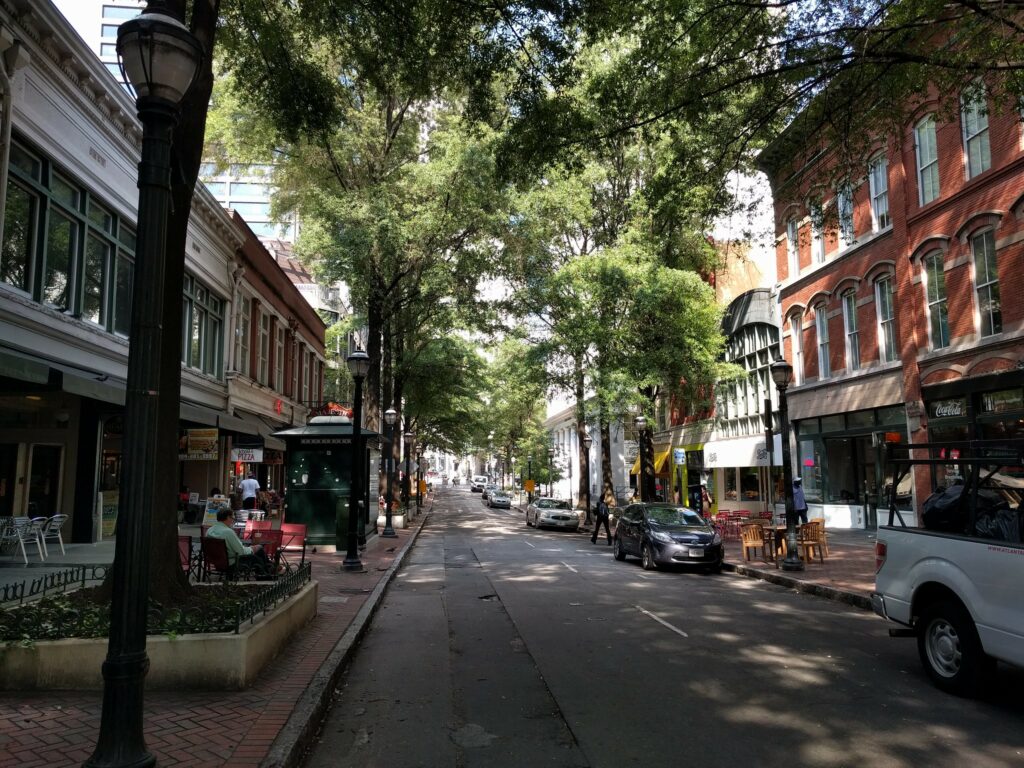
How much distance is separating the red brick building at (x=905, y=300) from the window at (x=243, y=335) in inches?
688

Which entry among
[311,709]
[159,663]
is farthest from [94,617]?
[311,709]

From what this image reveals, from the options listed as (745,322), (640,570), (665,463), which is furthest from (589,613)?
(665,463)

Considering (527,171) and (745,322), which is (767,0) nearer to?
(527,171)

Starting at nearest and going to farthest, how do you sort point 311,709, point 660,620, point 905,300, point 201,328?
point 311,709 < point 660,620 < point 905,300 < point 201,328

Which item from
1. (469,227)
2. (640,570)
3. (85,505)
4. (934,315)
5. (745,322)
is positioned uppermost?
(469,227)

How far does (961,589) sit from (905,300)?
1636 cm

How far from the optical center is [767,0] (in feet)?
31.0

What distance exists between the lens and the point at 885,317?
21.2 meters

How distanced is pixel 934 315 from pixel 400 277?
54.6 feet

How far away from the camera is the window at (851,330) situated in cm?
2277

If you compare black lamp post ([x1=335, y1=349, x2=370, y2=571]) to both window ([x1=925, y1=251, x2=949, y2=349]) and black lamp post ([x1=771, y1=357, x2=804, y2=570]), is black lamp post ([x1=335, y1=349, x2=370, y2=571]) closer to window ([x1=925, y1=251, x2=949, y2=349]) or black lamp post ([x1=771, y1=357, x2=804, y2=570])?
black lamp post ([x1=771, y1=357, x2=804, y2=570])

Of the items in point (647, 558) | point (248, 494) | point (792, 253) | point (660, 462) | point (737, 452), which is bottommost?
point (647, 558)

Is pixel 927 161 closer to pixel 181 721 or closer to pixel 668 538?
pixel 668 538

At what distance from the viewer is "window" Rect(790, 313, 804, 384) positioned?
2584cm
